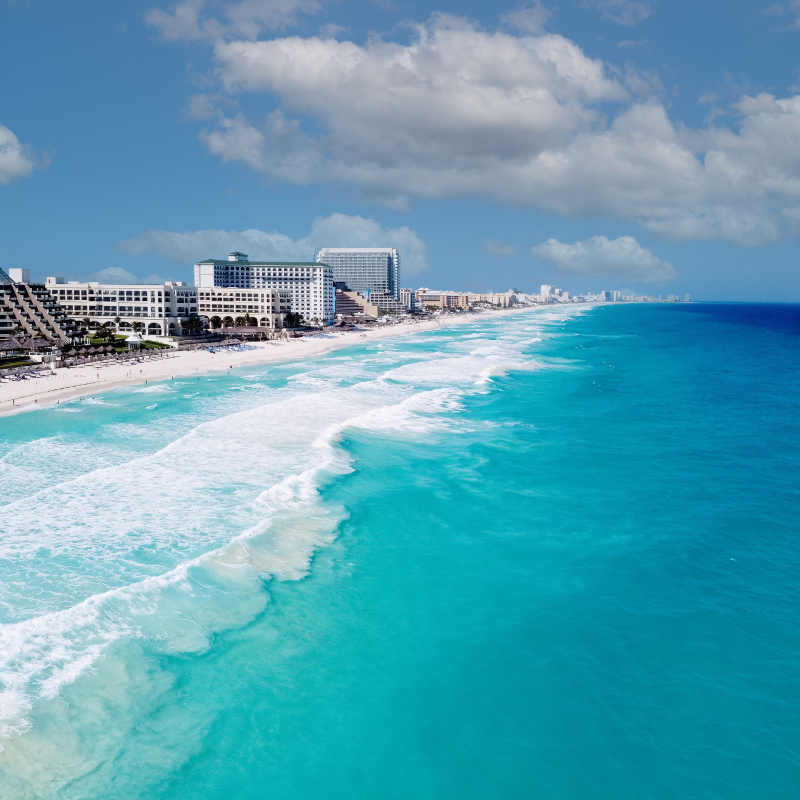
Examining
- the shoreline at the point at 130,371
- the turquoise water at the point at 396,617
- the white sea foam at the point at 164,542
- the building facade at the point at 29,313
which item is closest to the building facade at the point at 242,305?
the shoreline at the point at 130,371

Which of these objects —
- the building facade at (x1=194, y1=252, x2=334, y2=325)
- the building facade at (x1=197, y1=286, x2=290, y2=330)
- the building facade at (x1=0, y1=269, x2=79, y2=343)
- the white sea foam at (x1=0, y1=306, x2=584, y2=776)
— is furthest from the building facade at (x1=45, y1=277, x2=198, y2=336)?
the white sea foam at (x1=0, y1=306, x2=584, y2=776)

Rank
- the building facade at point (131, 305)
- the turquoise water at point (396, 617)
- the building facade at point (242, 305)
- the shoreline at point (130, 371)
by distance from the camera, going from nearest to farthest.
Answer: the turquoise water at point (396, 617) → the shoreline at point (130, 371) → the building facade at point (131, 305) → the building facade at point (242, 305)

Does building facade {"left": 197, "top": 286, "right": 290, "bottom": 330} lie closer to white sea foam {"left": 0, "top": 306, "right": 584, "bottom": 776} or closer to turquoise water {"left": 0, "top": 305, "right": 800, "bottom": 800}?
white sea foam {"left": 0, "top": 306, "right": 584, "bottom": 776}

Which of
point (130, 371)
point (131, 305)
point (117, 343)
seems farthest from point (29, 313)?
point (130, 371)

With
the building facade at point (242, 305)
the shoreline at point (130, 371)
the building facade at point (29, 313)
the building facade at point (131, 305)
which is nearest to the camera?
the shoreline at point (130, 371)

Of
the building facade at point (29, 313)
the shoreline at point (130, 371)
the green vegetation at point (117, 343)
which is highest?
the building facade at point (29, 313)

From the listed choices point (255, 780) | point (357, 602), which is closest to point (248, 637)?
point (357, 602)

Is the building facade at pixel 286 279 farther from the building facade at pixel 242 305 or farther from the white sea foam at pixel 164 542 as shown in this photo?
the white sea foam at pixel 164 542

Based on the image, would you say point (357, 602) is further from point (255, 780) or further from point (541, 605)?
point (255, 780)
